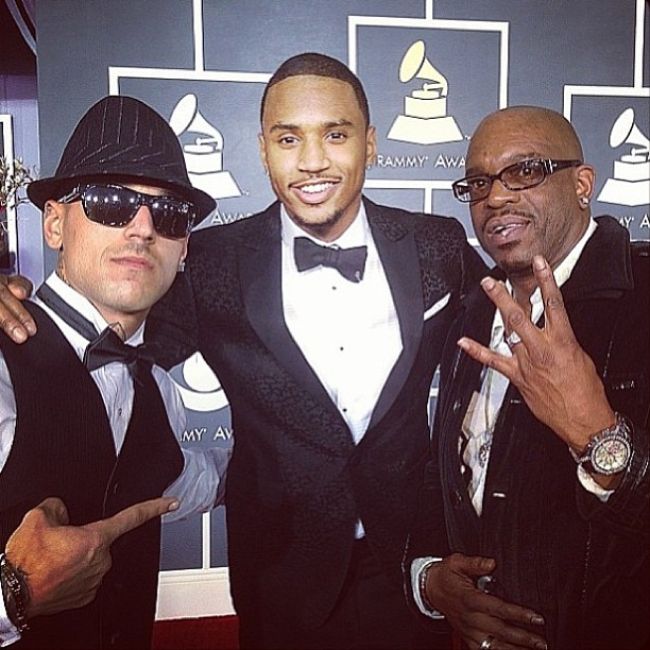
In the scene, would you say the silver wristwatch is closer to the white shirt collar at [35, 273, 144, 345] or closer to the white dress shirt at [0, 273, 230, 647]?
the white dress shirt at [0, 273, 230, 647]

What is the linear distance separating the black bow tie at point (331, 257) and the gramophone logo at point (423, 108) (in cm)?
35

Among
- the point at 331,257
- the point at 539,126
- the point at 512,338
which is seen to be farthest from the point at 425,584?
the point at 539,126

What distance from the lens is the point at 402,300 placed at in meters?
2.15

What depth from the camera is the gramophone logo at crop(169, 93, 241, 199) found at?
2.08 meters

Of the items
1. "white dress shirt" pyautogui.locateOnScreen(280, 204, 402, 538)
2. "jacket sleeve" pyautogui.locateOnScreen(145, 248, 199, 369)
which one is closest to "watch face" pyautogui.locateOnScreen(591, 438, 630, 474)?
"white dress shirt" pyautogui.locateOnScreen(280, 204, 402, 538)

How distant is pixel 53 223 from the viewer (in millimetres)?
2020

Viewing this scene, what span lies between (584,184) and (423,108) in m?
0.49

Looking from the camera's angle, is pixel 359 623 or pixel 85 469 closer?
pixel 85 469

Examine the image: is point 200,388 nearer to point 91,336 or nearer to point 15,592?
point 91,336

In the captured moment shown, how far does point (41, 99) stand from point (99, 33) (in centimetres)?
23

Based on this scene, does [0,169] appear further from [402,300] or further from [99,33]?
[402,300]

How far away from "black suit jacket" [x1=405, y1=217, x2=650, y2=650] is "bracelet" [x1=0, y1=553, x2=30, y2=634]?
3.66 ft

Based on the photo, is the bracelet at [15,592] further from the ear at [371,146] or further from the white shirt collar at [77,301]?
the ear at [371,146]

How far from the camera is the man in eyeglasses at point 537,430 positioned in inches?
79.9
